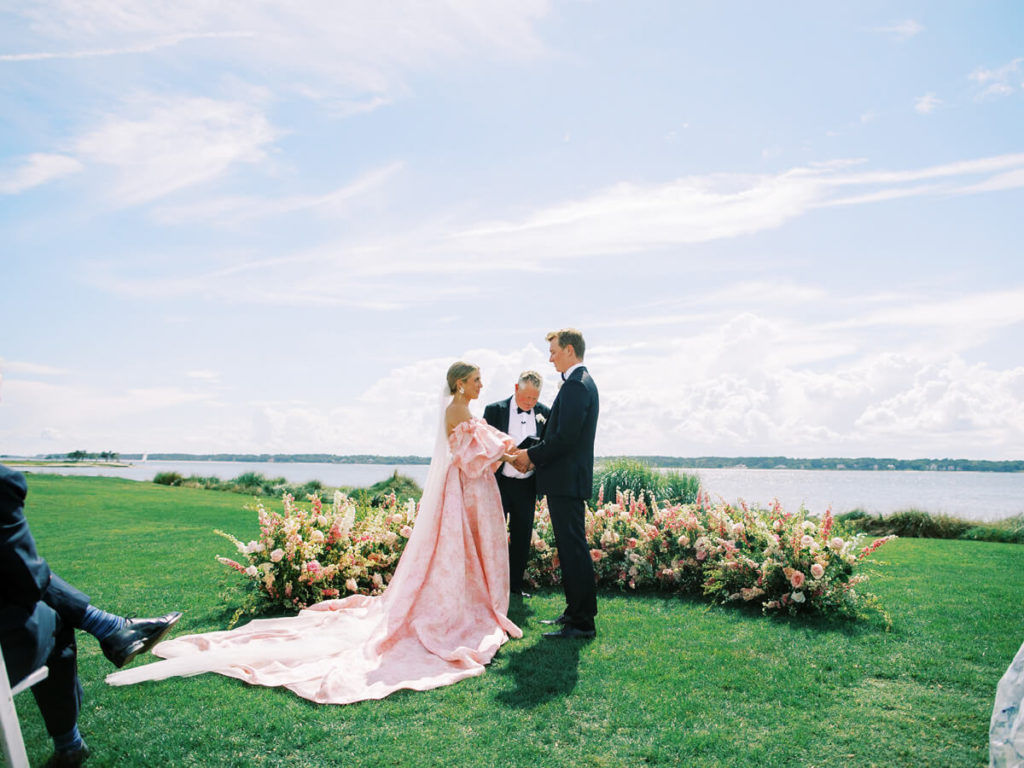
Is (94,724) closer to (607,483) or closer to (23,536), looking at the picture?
(23,536)

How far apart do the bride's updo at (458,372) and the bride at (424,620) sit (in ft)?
0.03

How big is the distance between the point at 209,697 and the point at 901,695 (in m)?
4.61

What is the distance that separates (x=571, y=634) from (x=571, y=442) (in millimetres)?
1649

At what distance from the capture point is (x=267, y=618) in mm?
6555

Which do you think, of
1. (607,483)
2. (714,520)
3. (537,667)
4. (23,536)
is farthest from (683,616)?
(607,483)

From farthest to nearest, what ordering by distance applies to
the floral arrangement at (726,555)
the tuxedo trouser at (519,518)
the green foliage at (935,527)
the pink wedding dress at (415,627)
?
the green foliage at (935,527) < the tuxedo trouser at (519,518) < the floral arrangement at (726,555) < the pink wedding dress at (415,627)

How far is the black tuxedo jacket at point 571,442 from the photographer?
590 cm

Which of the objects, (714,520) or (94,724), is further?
(714,520)

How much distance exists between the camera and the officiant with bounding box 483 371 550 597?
24.5 ft

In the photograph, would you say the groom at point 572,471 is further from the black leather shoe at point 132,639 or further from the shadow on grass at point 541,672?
the black leather shoe at point 132,639

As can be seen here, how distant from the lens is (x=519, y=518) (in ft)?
24.5

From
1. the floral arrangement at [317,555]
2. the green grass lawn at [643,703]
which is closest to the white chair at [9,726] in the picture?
the green grass lawn at [643,703]

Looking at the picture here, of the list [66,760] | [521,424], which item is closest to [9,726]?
[66,760]

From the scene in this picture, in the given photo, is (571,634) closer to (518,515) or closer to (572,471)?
(572,471)
